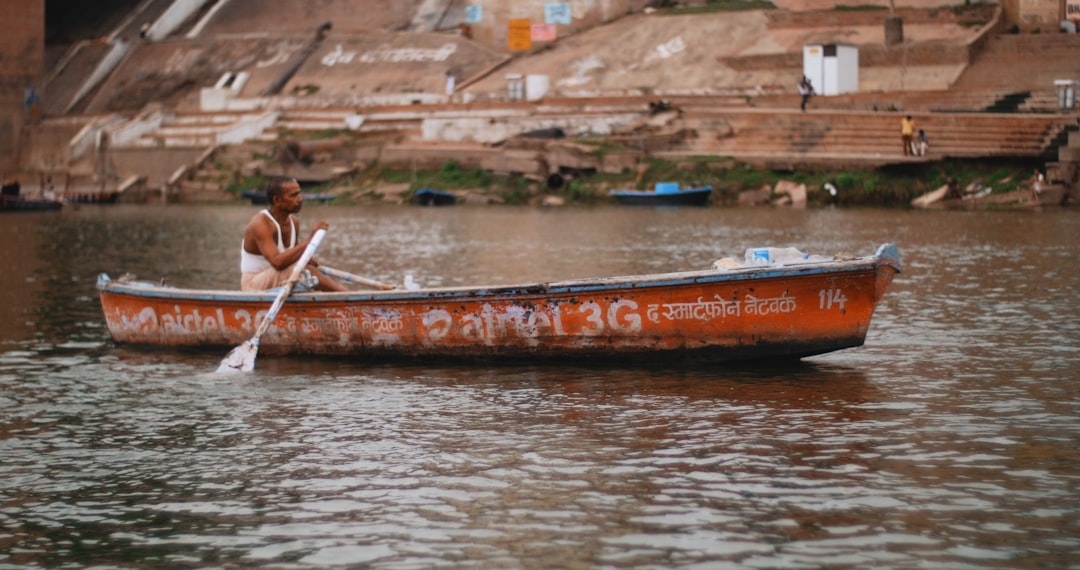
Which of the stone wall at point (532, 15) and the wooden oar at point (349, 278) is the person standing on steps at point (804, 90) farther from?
the wooden oar at point (349, 278)

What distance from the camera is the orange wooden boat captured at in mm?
11992

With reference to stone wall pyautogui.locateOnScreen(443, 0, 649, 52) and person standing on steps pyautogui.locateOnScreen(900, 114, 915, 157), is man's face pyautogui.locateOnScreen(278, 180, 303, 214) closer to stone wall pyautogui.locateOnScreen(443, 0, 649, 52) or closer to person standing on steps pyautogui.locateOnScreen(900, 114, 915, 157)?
person standing on steps pyautogui.locateOnScreen(900, 114, 915, 157)

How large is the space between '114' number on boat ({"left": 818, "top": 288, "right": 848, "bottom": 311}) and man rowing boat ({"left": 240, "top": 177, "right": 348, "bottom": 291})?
428 cm

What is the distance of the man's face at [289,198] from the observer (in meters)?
13.6

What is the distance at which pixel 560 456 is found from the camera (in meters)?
9.47

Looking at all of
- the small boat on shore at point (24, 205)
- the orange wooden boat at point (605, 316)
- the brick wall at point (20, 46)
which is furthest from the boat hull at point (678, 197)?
the brick wall at point (20, 46)

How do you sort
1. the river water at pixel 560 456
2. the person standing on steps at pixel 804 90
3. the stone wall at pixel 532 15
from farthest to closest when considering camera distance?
the stone wall at pixel 532 15, the person standing on steps at pixel 804 90, the river water at pixel 560 456

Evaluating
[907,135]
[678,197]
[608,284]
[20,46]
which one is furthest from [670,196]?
[20,46]

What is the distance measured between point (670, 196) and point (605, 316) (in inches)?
1147

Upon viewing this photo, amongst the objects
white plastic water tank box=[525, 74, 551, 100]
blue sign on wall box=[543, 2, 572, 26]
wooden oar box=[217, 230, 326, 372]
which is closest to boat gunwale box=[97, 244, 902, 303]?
wooden oar box=[217, 230, 326, 372]

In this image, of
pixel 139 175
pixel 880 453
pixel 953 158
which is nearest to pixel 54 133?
pixel 139 175

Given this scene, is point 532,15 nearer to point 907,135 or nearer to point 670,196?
point 670,196

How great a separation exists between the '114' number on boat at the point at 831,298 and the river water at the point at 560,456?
1.99 feet

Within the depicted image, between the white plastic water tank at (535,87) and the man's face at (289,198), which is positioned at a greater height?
the white plastic water tank at (535,87)
